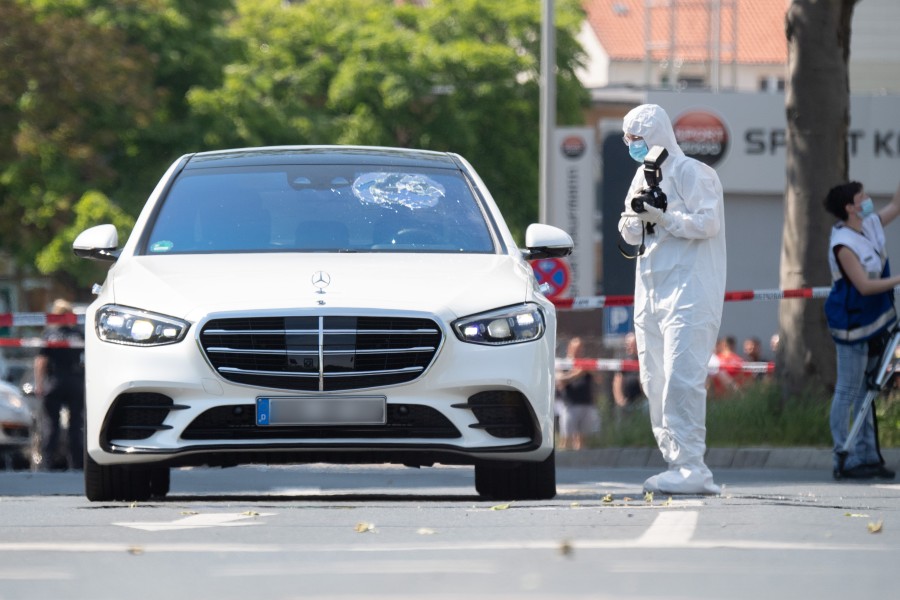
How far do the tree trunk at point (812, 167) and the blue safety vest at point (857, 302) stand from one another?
9.02 feet

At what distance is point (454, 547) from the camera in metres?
6.63

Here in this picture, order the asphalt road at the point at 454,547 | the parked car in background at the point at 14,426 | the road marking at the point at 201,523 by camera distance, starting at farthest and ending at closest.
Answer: the parked car in background at the point at 14,426
the road marking at the point at 201,523
the asphalt road at the point at 454,547

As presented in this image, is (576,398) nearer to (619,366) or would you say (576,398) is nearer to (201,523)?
(619,366)

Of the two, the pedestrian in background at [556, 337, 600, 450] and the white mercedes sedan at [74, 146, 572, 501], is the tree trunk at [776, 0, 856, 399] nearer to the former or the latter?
the pedestrian in background at [556, 337, 600, 450]

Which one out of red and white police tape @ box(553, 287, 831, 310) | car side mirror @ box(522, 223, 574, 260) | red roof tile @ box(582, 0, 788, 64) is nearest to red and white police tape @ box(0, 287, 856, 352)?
red and white police tape @ box(553, 287, 831, 310)

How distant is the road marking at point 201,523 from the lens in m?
7.54

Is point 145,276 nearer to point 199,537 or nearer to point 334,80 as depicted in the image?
point 199,537

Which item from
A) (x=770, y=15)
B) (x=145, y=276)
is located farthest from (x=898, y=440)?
(x=770, y=15)

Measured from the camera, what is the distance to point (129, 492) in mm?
8922

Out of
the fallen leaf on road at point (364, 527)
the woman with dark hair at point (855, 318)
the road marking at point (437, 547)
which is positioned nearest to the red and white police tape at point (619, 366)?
the woman with dark hair at point (855, 318)

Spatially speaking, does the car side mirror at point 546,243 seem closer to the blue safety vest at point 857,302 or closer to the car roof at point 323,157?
the car roof at point 323,157

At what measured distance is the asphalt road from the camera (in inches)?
222

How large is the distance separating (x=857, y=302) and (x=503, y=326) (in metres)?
4.01

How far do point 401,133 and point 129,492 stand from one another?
3988cm
